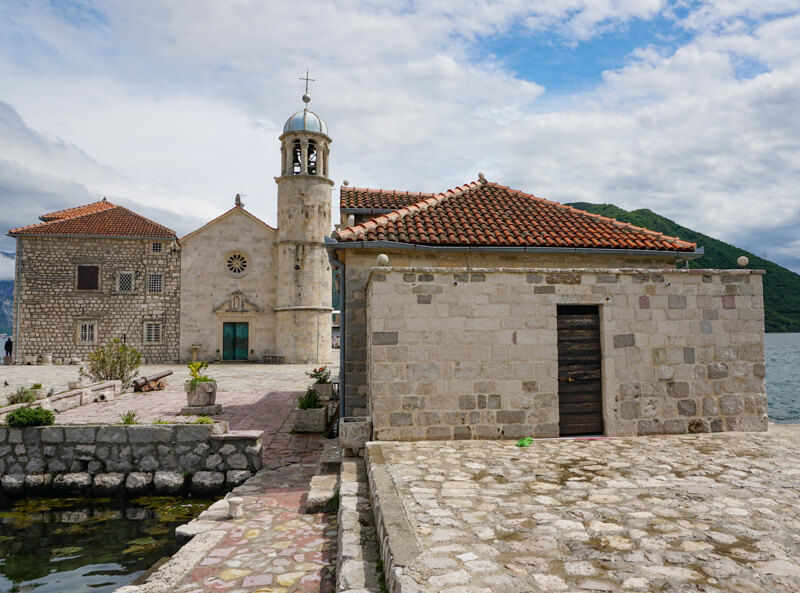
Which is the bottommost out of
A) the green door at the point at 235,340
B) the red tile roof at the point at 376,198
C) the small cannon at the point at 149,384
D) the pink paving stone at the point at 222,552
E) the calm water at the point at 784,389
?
the calm water at the point at 784,389

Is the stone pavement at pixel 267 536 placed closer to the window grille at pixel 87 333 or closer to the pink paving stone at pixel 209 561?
the pink paving stone at pixel 209 561

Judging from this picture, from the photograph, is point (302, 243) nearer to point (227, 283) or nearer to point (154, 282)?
point (227, 283)

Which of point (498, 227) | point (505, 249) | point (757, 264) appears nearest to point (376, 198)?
point (498, 227)

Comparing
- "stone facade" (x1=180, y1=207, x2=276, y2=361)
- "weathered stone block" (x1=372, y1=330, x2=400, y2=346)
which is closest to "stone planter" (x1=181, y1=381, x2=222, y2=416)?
"weathered stone block" (x1=372, y1=330, x2=400, y2=346)

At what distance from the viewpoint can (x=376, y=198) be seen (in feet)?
42.2

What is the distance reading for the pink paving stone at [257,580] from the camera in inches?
167

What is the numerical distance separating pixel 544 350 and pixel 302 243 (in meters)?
22.2

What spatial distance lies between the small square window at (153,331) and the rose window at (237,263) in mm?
4959

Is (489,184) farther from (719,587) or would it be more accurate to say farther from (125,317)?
(125,317)

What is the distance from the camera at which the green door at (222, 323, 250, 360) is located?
28.2 m

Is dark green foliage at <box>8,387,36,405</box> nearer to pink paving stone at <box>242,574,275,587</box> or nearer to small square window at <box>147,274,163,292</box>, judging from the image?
pink paving stone at <box>242,574,275,587</box>

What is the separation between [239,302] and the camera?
28.0 meters

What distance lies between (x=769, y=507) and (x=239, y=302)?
2674 cm

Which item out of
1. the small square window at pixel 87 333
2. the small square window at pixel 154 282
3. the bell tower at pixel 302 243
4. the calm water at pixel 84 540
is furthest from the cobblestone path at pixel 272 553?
the small square window at pixel 87 333
